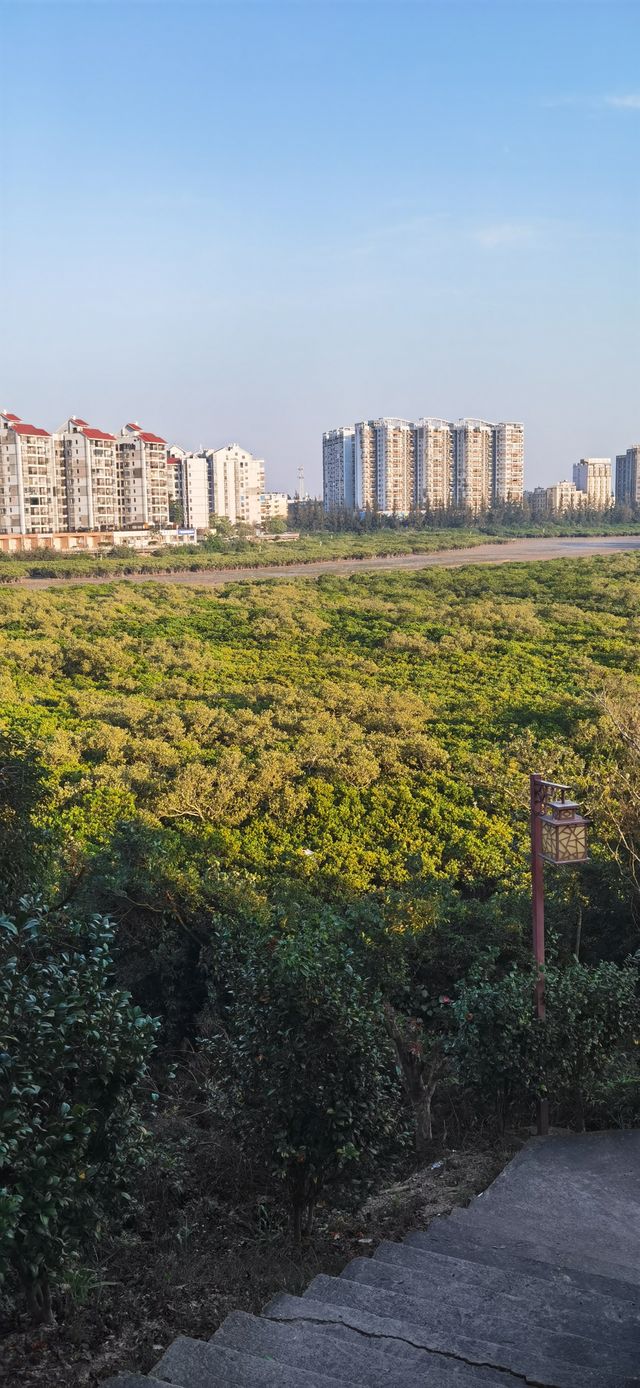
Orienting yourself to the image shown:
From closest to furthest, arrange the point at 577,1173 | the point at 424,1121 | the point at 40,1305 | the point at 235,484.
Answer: the point at 40,1305, the point at 577,1173, the point at 424,1121, the point at 235,484

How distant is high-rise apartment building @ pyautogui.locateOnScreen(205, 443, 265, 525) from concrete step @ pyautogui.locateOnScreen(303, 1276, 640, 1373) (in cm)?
7923

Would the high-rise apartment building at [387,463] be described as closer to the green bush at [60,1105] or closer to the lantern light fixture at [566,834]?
the lantern light fixture at [566,834]

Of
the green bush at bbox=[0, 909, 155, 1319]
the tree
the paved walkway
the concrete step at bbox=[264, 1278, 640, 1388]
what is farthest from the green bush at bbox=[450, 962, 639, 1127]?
the paved walkway

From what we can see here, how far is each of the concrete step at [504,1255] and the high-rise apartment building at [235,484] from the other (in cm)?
7848

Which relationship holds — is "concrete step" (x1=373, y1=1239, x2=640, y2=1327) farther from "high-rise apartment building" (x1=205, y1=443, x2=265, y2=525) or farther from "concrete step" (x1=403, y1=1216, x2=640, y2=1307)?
"high-rise apartment building" (x1=205, y1=443, x2=265, y2=525)

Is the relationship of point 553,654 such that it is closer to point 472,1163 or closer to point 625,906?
point 625,906

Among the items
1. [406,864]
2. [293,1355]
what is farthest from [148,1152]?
[406,864]

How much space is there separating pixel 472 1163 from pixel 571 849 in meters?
1.76

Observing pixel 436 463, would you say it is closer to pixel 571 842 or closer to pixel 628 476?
pixel 628 476

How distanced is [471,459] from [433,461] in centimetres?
341

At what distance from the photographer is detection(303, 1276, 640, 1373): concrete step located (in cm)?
335

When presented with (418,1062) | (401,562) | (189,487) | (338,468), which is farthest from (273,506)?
(418,1062)

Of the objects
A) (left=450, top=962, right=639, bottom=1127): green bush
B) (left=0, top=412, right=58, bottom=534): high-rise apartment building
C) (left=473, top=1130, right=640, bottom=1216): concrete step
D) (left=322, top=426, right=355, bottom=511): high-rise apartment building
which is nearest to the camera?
(left=473, top=1130, right=640, bottom=1216): concrete step

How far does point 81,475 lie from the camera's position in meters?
56.8
